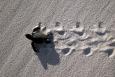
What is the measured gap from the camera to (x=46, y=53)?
6.82 feet

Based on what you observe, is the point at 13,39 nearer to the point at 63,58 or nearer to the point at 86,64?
the point at 63,58

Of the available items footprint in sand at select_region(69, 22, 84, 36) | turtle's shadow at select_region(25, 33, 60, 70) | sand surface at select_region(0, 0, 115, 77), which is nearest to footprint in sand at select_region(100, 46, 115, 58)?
sand surface at select_region(0, 0, 115, 77)

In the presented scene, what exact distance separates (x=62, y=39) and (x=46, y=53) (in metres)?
0.18

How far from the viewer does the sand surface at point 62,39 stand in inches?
77.3

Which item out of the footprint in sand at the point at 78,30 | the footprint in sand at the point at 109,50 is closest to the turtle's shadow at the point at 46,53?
the footprint in sand at the point at 78,30

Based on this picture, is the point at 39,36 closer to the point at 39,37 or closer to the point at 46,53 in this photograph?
the point at 39,37

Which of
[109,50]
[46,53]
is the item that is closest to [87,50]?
[109,50]

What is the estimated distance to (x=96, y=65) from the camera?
76.2 inches

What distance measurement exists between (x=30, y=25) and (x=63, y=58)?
1.41 ft

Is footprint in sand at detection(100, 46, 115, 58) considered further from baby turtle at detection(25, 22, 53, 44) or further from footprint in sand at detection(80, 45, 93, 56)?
baby turtle at detection(25, 22, 53, 44)

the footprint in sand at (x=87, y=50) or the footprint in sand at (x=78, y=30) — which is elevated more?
the footprint in sand at (x=78, y=30)

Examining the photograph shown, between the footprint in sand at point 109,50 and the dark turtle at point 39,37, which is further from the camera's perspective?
the dark turtle at point 39,37

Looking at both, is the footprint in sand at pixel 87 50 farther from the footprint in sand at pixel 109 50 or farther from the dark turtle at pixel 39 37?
the dark turtle at pixel 39 37

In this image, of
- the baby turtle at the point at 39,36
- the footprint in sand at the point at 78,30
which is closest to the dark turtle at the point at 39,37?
the baby turtle at the point at 39,36
